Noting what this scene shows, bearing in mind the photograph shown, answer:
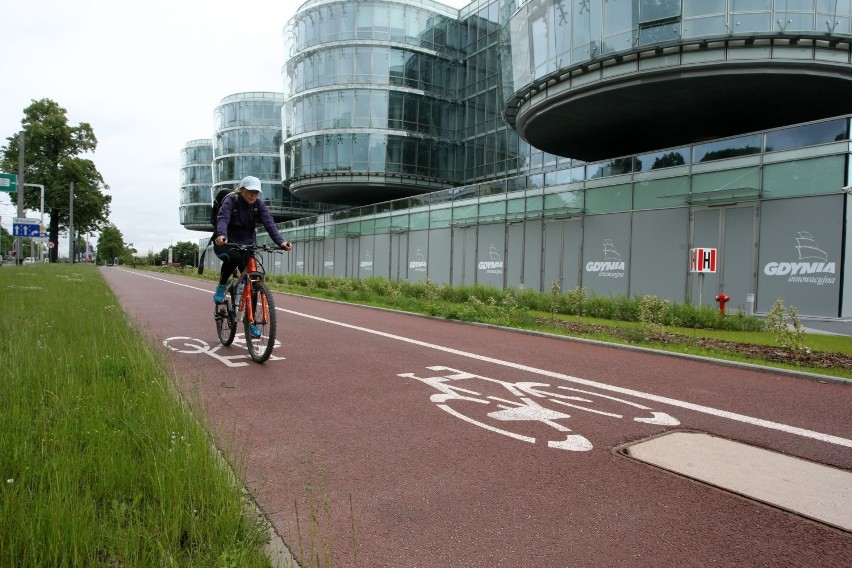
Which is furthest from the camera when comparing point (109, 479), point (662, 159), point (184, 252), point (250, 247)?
point (184, 252)

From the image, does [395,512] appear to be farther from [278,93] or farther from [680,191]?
[278,93]

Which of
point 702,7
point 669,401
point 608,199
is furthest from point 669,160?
point 669,401

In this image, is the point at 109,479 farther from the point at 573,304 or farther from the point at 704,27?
the point at 704,27

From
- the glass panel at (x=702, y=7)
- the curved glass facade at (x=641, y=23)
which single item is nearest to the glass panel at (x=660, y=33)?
the curved glass facade at (x=641, y=23)

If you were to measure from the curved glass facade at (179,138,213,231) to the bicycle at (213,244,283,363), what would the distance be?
91745mm

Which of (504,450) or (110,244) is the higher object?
(110,244)

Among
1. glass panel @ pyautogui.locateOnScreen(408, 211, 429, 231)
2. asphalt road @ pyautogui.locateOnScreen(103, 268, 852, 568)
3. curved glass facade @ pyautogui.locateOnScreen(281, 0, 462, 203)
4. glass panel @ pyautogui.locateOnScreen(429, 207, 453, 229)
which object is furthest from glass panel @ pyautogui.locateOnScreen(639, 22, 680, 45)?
curved glass facade @ pyautogui.locateOnScreen(281, 0, 462, 203)

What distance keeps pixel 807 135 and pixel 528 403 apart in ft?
54.0

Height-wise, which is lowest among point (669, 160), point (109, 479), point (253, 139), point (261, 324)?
point (109, 479)

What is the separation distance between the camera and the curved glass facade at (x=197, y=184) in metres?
93.1

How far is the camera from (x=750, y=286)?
18000mm

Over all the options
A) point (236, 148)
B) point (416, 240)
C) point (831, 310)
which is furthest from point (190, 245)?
point (831, 310)

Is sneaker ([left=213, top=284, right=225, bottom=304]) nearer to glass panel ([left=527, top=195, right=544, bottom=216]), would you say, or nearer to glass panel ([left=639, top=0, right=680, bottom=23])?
glass panel ([left=527, top=195, right=544, bottom=216])

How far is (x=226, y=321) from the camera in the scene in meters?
8.17
